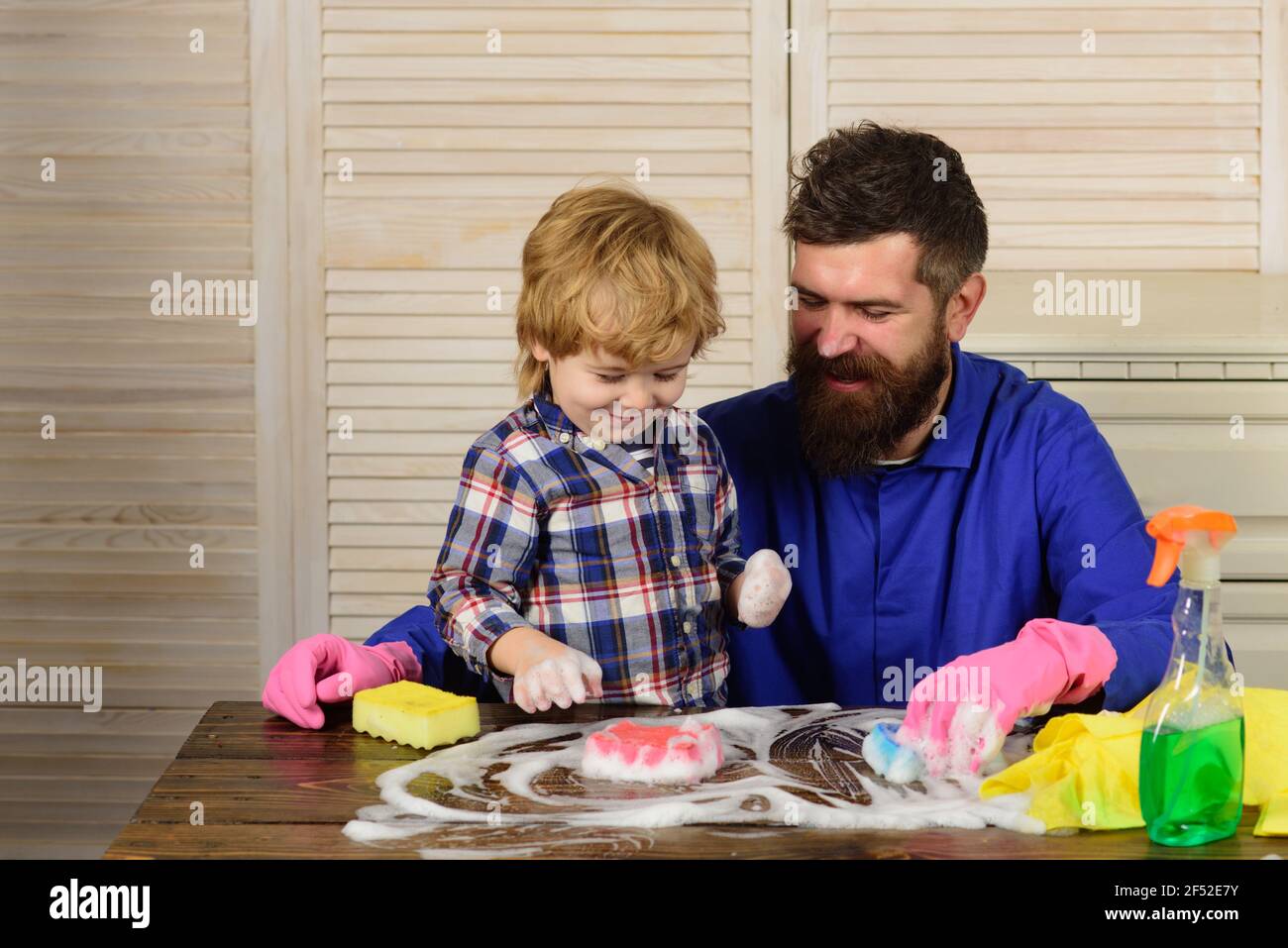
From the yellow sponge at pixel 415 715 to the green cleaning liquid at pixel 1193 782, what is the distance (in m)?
0.61

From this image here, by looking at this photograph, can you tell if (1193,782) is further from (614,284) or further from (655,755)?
(614,284)

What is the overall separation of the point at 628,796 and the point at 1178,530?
19.2 inches

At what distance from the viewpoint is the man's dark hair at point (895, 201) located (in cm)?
183

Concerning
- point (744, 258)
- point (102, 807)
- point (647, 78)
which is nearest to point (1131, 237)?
point (744, 258)

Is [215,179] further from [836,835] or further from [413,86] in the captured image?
→ [836,835]

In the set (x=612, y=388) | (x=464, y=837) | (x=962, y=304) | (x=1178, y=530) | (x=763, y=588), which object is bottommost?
(x=464, y=837)

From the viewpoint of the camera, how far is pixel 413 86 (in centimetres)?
287

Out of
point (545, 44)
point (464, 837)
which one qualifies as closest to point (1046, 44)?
point (545, 44)

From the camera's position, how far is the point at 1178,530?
108cm

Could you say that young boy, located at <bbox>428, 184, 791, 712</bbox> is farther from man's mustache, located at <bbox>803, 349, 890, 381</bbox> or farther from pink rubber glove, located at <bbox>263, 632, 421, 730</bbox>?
man's mustache, located at <bbox>803, 349, 890, 381</bbox>

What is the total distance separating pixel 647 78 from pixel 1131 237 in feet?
3.39

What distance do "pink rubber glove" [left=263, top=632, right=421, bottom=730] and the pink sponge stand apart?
1.03 ft

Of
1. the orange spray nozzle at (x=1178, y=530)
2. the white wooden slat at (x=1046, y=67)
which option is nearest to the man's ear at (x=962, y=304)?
the orange spray nozzle at (x=1178, y=530)

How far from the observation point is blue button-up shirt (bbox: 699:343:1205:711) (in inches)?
74.7
